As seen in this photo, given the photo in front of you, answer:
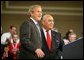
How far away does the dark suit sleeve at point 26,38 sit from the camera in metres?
3.46

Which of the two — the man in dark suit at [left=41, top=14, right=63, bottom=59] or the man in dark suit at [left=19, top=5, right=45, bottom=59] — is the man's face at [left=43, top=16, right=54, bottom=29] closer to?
the man in dark suit at [left=41, top=14, right=63, bottom=59]

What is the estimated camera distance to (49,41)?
12.2ft

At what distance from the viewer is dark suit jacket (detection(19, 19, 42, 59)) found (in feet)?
11.4

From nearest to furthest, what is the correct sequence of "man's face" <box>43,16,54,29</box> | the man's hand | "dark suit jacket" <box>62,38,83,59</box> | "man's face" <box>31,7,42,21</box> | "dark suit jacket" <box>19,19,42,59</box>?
"dark suit jacket" <box>62,38,83,59</box> < the man's hand < "dark suit jacket" <box>19,19,42,59</box> < "man's face" <box>31,7,42,21</box> < "man's face" <box>43,16,54,29</box>

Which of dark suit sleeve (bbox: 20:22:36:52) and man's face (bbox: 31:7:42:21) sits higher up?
man's face (bbox: 31:7:42:21)

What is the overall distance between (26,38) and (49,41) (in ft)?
1.12

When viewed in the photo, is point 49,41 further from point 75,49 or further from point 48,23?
point 75,49

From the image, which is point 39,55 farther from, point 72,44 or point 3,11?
point 3,11

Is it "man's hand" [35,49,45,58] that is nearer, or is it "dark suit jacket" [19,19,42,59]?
"man's hand" [35,49,45,58]

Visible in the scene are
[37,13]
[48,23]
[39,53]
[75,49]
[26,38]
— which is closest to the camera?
[75,49]

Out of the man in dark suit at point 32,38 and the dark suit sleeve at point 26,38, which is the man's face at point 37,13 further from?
the dark suit sleeve at point 26,38

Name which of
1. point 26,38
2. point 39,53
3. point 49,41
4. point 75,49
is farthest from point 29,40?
point 75,49

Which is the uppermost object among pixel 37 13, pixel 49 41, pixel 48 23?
pixel 37 13

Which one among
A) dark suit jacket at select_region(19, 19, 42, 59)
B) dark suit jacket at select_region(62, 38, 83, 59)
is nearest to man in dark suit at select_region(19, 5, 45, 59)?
dark suit jacket at select_region(19, 19, 42, 59)
